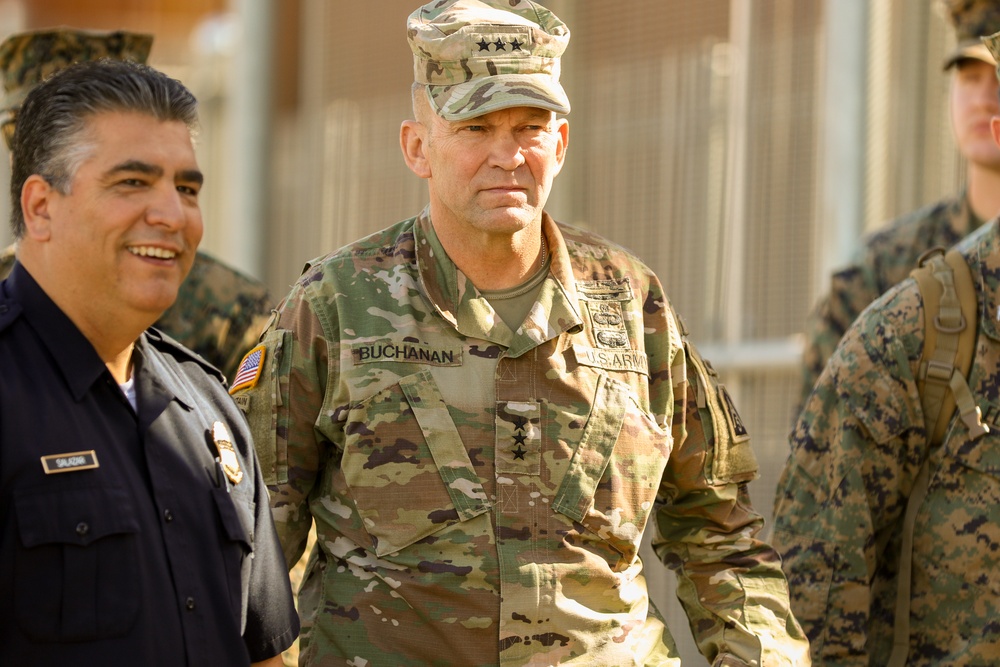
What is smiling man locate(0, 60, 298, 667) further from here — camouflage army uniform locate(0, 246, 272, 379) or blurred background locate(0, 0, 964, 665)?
blurred background locate(0, 0, 964, 665)

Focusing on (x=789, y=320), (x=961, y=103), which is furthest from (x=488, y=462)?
(x=789, y=320)

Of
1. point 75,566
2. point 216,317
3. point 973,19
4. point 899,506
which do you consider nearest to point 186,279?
point 216,317

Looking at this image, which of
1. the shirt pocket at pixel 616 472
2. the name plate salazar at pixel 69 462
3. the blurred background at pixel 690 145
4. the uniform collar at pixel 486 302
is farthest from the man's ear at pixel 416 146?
the blurred background at pixel 690 145

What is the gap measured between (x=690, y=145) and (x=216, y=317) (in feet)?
11.5

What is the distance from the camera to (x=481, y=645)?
3.67 metres

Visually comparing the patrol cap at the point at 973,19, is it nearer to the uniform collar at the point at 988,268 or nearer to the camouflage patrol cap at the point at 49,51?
the uniform collar at the point at 988,268

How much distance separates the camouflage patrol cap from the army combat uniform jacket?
176 centimetres

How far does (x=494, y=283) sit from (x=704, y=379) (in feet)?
1.80

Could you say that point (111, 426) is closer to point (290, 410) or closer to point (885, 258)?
point (290, 410)

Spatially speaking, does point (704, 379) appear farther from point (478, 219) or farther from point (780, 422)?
point (780, 422)

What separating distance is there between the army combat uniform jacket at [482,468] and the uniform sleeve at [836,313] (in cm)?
206

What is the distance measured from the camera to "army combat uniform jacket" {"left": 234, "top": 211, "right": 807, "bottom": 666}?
3.69m

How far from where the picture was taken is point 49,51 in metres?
5.39

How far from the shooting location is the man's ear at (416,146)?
12.9 feet
